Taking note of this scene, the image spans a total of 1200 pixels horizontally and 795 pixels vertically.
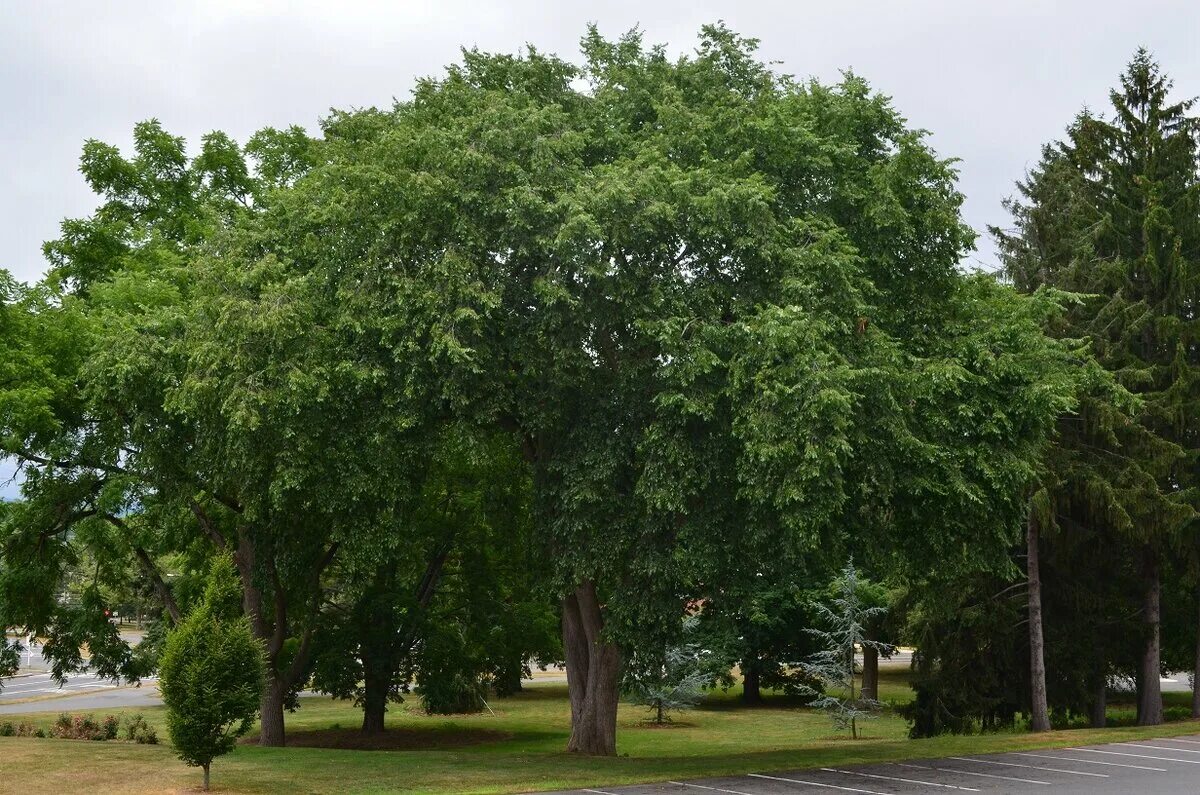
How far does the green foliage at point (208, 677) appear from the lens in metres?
16.1

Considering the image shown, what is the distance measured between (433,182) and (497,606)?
16.4 metres

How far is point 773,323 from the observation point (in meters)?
16.8

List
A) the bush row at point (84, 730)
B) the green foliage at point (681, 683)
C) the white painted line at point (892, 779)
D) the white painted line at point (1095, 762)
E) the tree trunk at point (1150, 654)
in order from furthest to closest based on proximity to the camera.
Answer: the green foliage at point (681, 683) → the tree trunk at point (1150, 654) → the bush row at point (84, 730) → the white painted line at point (1095, 762) → the white painted line at point (892, 779)

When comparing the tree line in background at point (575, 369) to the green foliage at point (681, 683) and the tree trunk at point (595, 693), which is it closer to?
the tree trunk at point (595, 693)

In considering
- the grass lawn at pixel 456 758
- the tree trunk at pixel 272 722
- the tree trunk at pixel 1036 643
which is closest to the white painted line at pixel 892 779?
the grass lawn at pixel 456 758

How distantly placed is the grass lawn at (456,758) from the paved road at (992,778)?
Result: 1035 mm

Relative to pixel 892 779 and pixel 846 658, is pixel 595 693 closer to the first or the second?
pixel 892 779

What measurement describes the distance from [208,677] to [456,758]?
23.3 ft

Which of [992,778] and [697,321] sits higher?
[697,321]

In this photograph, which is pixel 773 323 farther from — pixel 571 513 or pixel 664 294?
pixel 571 513

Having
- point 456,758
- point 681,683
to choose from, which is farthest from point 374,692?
point 681,683

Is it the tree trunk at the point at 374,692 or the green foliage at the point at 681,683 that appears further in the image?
the green foliage at the point at 681,683

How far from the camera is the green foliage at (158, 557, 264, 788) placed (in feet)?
52.7

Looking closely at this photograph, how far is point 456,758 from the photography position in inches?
861
